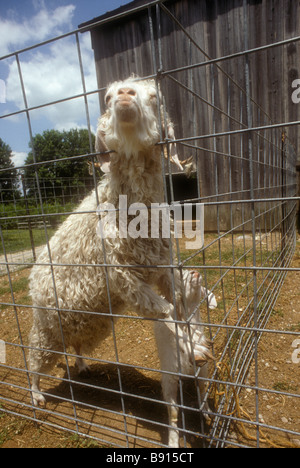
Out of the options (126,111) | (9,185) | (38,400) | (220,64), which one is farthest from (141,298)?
(9,185)

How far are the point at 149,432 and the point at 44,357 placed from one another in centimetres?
100

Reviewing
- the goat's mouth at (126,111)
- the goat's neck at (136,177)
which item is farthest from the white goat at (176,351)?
the goat's mouth at (126,111)

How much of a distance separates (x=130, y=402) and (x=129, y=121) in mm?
2122

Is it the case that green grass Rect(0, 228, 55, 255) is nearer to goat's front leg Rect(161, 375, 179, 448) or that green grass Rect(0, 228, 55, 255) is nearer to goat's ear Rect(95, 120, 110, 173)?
goat's ear Rect(95, 120, 110, 173)

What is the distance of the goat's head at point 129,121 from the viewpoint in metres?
1.62

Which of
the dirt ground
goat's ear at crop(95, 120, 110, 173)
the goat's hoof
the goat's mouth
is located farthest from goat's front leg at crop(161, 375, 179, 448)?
the goat's mouth

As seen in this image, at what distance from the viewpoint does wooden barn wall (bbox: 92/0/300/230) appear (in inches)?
243

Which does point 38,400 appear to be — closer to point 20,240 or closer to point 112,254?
point 112,254

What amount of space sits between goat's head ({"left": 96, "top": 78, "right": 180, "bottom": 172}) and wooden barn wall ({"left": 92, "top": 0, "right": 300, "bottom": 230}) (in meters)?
4.38

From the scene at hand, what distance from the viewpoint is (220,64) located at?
642cm

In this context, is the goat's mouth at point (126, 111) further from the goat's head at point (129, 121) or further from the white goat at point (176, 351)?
the white goat at point (176, 351)

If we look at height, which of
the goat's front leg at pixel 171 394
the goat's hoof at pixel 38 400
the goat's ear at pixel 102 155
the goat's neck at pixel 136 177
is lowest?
the goat's hoof at pixel 38 400

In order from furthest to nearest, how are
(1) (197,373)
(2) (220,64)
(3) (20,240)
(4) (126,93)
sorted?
(3) (20,240), (2) (220,64), (4) (126,93), (1) (197,373)

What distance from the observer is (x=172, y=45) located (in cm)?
689
